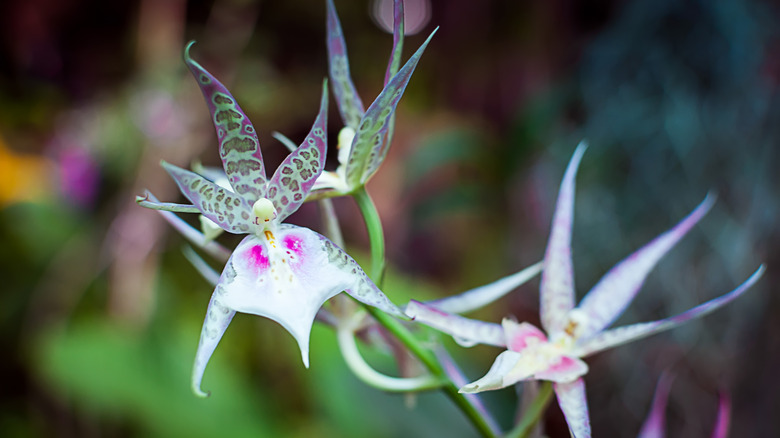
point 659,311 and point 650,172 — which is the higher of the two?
point 650,172

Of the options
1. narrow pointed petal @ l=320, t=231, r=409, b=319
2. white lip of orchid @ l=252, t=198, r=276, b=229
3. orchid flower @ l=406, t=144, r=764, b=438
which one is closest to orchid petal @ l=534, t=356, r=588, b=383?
orchid flower @ l=406, t=144, r=764, b=438

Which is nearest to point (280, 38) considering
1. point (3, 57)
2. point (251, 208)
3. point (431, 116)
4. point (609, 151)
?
point (431, 116)

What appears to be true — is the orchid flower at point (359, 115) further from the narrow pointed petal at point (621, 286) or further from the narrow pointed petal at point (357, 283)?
the narrow pointed petal at point (621, 286)

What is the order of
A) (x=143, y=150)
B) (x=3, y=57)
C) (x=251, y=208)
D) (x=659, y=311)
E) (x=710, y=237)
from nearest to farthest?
(x=251, y=208) < (x=710, y=237) < (x=659, y=311) < (x=143, y=150) < (x=3, y=57)

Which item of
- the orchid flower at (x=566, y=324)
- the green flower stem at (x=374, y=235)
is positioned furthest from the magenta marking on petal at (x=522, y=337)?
the green flower stem at (x=374, y=235)

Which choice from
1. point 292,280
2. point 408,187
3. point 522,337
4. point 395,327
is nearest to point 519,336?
point 522,337

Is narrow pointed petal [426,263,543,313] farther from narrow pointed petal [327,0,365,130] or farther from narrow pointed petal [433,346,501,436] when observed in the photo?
narrow pointed petal [327,0,365,130]

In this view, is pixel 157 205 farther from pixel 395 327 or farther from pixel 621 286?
pixel 621 286

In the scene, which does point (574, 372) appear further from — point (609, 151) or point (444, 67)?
point (444, 67)
